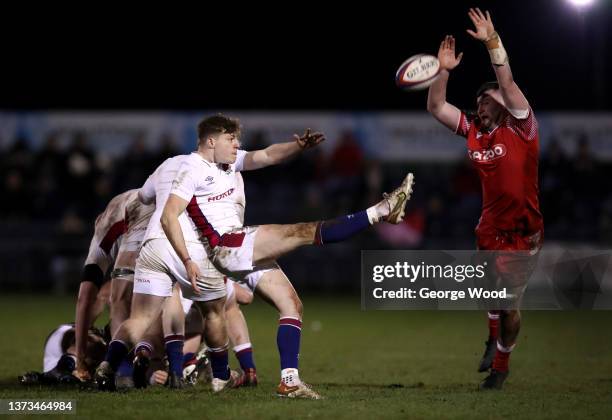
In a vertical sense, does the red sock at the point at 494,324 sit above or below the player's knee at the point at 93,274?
below

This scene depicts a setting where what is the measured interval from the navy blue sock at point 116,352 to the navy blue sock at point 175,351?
57 centimetres

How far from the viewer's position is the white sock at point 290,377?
7.43 metres

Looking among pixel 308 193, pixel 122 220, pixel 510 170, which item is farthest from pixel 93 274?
pixel 308 193

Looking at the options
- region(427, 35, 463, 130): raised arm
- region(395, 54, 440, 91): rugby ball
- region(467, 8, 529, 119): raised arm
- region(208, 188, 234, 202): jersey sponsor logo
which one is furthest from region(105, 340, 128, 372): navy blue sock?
region(467, 8, 529, 119): raised arm

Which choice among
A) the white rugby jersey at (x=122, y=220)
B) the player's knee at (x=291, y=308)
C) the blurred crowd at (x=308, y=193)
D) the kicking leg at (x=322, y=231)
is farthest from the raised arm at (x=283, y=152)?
the blurred crowd at (x=308, y=193)

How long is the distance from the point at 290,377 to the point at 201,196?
60.9 inches

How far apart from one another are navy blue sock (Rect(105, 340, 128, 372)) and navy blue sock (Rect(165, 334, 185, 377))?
1.86 feet

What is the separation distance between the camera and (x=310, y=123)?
21.6 m

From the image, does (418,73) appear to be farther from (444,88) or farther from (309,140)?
(309,140)

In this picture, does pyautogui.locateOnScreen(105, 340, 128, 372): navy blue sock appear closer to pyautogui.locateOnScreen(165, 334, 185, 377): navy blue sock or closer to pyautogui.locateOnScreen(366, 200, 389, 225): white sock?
pyautogui.locateOnScreen(165, 334, 185, 377): navy blue sock

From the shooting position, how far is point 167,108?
25328 millimetres

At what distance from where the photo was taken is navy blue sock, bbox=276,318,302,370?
7.54m

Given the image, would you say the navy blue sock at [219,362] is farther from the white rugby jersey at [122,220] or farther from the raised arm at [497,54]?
the raised arm at [497,54]

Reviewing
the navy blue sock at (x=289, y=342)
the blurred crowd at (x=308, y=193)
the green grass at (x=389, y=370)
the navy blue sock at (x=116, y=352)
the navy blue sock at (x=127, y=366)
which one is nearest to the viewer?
the green grass at (x=389, y=370)
